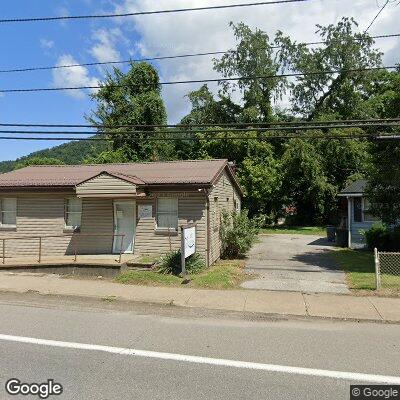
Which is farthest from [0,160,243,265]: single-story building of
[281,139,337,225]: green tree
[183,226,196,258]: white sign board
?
[281,139,337,225]: green tree

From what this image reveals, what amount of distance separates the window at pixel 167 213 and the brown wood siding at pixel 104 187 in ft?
4.08

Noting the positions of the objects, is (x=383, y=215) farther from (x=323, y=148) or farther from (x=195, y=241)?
(x=323, y=148)

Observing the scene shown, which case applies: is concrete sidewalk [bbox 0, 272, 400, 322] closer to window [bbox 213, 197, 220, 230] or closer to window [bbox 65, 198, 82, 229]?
window [bbox 65, 198, 82, 229]

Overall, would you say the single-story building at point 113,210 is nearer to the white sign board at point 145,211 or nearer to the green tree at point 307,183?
the white sign board at point 145,211

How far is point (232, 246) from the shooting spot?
683 inches

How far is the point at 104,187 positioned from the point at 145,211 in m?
1.72

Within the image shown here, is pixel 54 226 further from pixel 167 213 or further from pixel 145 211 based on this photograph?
pixel 167 213

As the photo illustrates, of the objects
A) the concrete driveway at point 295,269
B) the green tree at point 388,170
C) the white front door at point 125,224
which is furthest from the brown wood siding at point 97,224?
the green tree at point 388,170

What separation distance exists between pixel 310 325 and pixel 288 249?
13126mm

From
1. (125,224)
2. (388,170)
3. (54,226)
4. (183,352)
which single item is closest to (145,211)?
(125,224)

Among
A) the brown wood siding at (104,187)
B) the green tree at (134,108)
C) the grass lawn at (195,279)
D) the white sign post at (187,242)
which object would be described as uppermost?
the green tree at (134,108)

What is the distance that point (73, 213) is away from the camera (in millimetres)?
16109

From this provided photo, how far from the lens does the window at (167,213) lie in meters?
15.0

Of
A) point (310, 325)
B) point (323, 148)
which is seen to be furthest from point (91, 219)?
point (323, 148)
